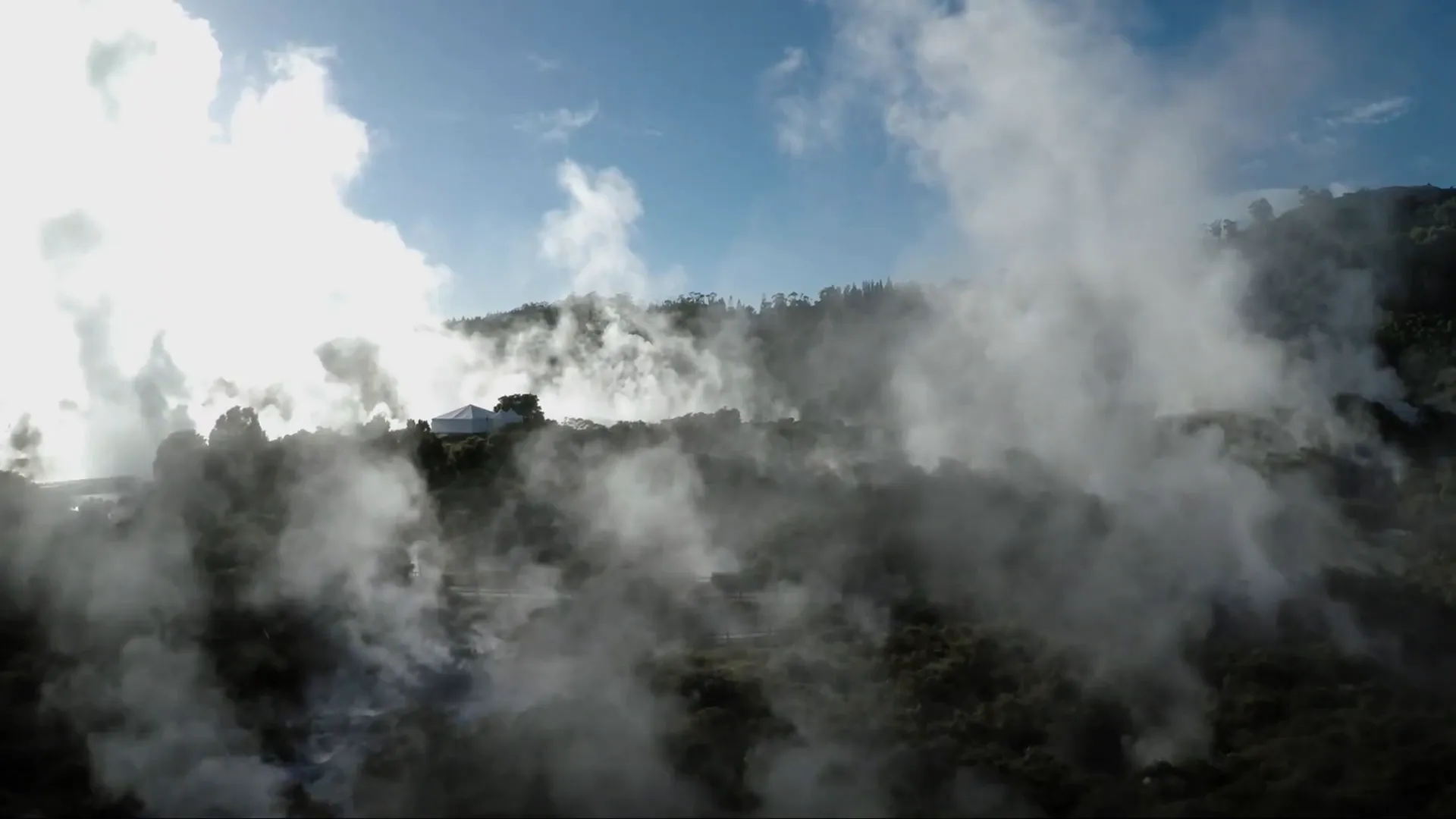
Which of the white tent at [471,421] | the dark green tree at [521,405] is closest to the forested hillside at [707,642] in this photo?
the white tent at [471,421]

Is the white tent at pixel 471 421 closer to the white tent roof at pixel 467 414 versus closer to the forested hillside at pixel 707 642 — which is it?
the white tent roof at pixel 467 414

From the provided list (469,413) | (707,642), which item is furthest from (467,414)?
(707,642)

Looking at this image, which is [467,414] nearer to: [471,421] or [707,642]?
[471,421]

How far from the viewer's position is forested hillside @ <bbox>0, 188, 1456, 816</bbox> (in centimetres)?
1100

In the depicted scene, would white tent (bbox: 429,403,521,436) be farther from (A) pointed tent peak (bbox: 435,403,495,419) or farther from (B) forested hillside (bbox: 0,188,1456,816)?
(B) forested hillside (bbox: 0,188,1456,816)

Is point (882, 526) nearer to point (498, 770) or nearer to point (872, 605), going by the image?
point (872, 605)

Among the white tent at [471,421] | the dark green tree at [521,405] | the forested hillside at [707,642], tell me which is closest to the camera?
the forested hillside at [707,642]

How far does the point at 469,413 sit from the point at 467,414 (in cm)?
8

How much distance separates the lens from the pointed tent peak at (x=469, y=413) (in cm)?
3519

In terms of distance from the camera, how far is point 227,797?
34.0ft

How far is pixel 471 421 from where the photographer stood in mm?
35094

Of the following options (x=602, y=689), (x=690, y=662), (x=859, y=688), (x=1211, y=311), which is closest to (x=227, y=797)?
(x=602, y=689)

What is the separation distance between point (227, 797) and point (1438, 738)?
12.8 m

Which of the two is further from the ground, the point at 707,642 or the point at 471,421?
the point at 471,421
